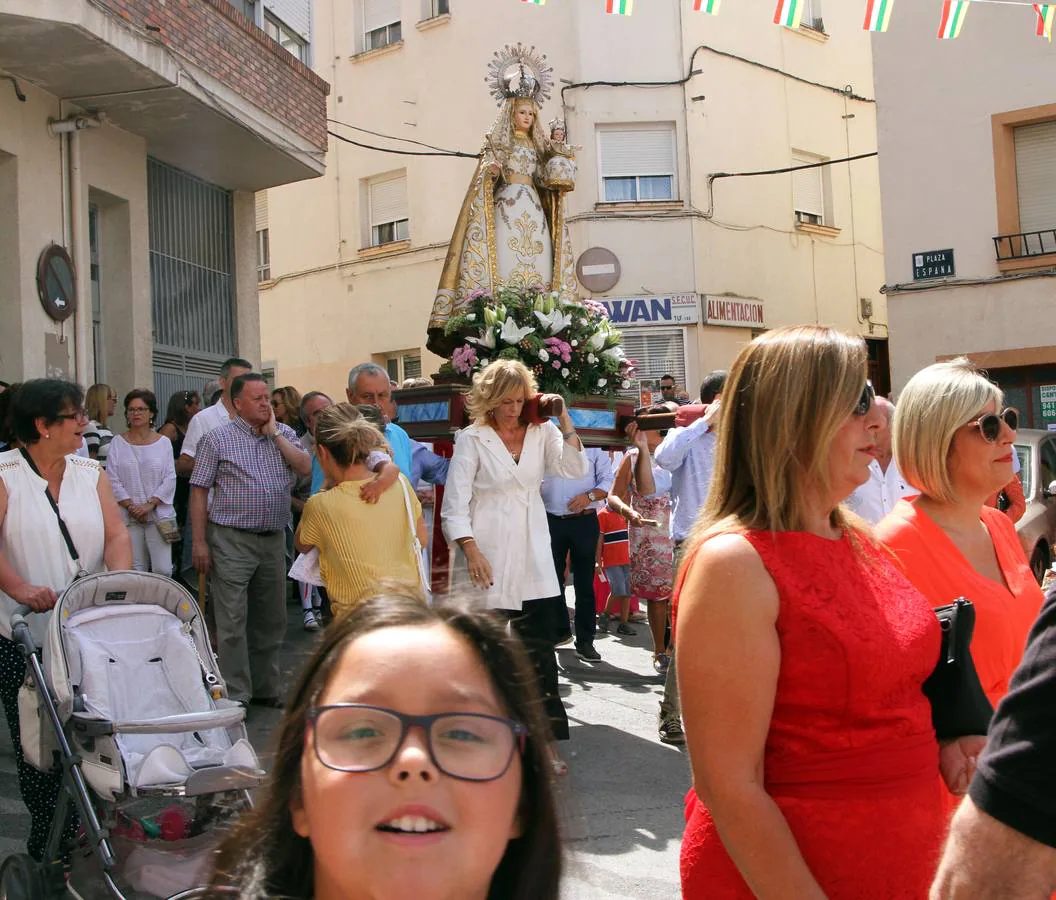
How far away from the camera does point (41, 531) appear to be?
5012 mm

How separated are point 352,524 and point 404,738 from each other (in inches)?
167

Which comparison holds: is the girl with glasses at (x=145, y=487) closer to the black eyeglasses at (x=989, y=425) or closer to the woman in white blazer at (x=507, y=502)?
the woman in white blazer at (x=507, y=502)

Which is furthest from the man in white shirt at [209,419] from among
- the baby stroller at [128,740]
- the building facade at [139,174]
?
the baby stroller at [128,740]

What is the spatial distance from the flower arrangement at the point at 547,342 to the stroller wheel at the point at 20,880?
4.76m

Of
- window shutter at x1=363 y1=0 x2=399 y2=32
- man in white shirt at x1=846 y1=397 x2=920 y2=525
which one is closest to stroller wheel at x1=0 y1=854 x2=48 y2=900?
man in white shirt at x1=846 y1=397 x2=920 y2=525

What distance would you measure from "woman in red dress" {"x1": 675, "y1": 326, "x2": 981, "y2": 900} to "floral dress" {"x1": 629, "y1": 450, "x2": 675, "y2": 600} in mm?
6355

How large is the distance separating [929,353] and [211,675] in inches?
641

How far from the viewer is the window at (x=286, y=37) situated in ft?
46.9

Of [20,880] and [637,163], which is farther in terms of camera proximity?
[637,163]

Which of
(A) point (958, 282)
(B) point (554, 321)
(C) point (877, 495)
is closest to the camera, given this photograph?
(C) point (877, 495)

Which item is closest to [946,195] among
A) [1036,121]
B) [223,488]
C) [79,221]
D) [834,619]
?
[1036,121]

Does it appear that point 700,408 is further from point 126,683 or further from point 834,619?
point 834,619

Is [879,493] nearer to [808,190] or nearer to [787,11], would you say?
[787,11]

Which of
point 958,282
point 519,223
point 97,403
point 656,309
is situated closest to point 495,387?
point 519,223
